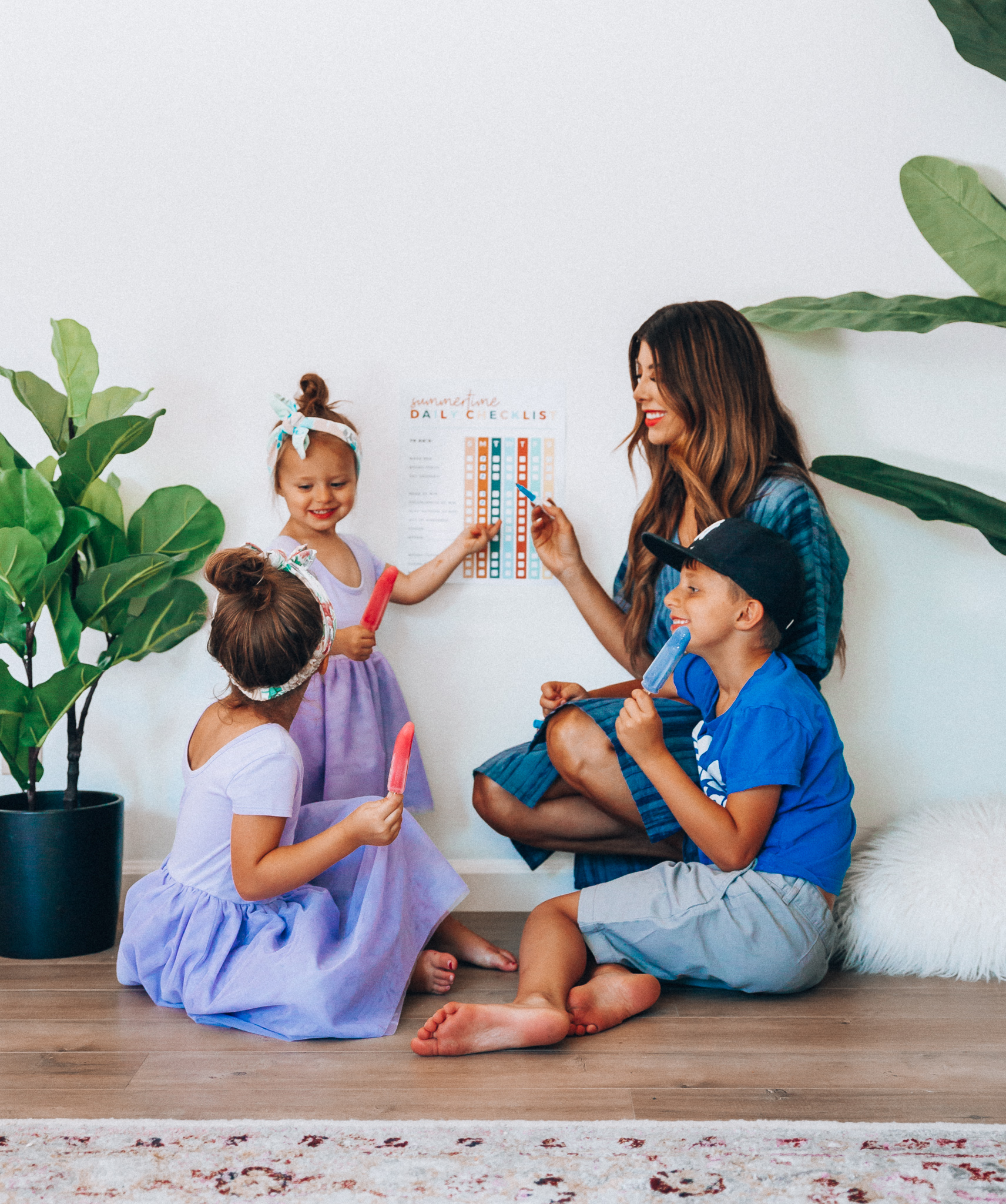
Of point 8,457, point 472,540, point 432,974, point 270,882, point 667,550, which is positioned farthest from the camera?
point 472,540

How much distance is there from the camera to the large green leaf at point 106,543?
1.87 m

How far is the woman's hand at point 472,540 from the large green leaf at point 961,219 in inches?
39.1

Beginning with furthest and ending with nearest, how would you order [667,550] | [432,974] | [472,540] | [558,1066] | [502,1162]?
1. [472,540]
2. [667,550]
3. [432,974]
4. [558,1066]
5. [502,1162]

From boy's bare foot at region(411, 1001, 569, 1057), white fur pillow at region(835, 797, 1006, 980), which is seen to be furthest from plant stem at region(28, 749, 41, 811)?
white fur pillow at region(835, 797, 1006, 980)

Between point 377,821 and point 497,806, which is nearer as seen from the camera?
point 377,821

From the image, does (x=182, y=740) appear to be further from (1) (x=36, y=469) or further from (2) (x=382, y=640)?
(1) (x=36, y=469)

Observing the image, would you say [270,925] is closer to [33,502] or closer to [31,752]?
[31,752]

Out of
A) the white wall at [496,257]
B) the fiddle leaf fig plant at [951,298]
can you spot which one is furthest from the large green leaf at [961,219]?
the white wall at [496,257]

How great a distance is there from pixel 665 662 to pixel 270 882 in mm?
692

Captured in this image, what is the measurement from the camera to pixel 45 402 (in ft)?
5.95

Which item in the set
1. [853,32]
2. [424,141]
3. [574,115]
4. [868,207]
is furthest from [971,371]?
[424,141]

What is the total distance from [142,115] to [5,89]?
0.92 feet

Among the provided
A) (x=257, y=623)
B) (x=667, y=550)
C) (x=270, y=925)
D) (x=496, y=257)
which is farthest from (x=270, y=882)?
(x=496, y=257)

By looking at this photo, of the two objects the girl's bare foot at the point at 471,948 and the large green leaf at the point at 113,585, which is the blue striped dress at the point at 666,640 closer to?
the girl's bare foot at the point at 471,948
